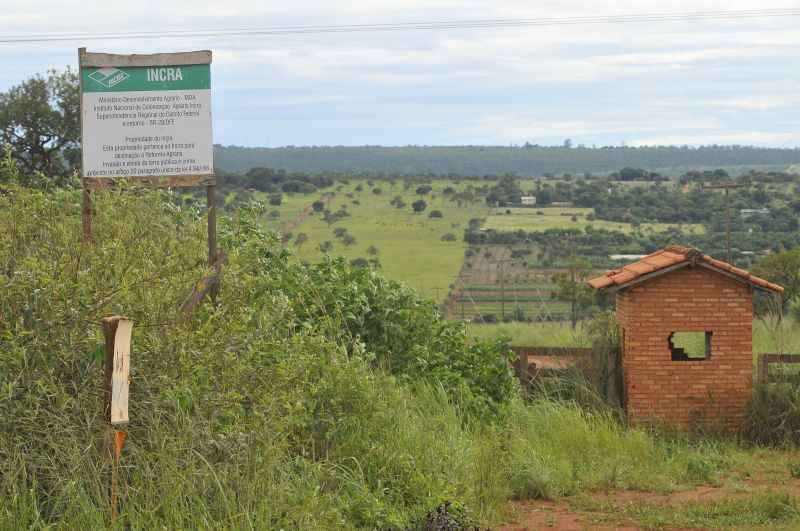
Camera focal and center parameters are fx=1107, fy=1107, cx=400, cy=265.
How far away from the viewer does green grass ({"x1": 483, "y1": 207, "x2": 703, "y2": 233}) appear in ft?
174

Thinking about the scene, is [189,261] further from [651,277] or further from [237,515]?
[651,277]

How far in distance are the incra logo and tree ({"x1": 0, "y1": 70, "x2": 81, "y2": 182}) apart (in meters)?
15.1

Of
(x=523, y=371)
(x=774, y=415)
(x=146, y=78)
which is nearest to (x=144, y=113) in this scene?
(x=146, y=78)

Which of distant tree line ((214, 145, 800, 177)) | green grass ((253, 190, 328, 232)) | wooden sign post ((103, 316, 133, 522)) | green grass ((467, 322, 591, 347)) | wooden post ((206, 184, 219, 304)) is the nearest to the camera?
wooden sign post ((103, 316, 133, 522))

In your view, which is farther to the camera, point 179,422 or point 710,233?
point 710,233

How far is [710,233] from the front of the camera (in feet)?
157

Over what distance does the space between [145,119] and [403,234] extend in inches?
1950

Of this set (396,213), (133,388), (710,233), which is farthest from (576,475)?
(396,213)

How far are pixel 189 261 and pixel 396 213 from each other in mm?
55797

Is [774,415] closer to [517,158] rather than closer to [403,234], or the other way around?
[403,234]

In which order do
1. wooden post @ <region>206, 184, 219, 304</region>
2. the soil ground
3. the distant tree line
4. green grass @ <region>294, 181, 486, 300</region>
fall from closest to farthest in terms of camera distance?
wooden post @ <region>206, 184, 219, 304</region> → the soil ground → green grass @ <region>294, 181, 486, 300</region> → the distant tree line

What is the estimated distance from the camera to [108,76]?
771 centimetres

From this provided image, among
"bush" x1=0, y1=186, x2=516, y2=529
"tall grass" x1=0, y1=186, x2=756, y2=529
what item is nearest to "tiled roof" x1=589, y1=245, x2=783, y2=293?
"bush" x1=0, y1=186, x2=516, y2=529

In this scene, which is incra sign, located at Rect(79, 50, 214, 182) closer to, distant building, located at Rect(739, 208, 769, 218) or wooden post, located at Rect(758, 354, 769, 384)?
wooden post, located at Rect(758, 354, 769, 384)
